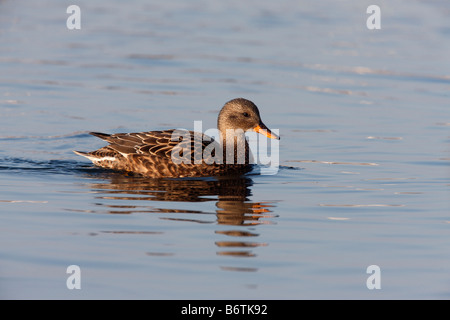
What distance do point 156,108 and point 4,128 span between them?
297 cm

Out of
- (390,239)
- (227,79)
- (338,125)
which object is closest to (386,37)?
(227,79)

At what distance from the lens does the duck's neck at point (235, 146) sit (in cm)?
1170

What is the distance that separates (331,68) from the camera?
731 inches

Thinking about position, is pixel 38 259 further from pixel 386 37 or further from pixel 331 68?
pixel 386 37

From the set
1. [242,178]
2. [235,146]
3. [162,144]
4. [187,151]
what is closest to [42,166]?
[162,144]

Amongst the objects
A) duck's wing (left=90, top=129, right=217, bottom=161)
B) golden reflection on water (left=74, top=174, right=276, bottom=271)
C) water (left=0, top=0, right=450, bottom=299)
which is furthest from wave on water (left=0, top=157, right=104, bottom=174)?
golden reflection on water (left=74, top=174, right=276, bottom=271)

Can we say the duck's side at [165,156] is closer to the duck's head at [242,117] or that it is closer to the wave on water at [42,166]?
the wave on water at [42,166]

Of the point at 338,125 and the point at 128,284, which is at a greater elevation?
the point at 338,125

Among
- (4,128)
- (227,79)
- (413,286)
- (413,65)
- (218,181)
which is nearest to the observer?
(413,286)

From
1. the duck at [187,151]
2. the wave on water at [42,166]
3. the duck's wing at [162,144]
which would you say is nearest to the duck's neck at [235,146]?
the duck at [187,151]

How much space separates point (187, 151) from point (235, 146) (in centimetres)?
94

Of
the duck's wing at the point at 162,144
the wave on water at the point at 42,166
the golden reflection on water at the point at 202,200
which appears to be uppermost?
the duck's wing at the point at 162,144

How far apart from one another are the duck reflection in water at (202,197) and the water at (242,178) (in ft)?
0.11
